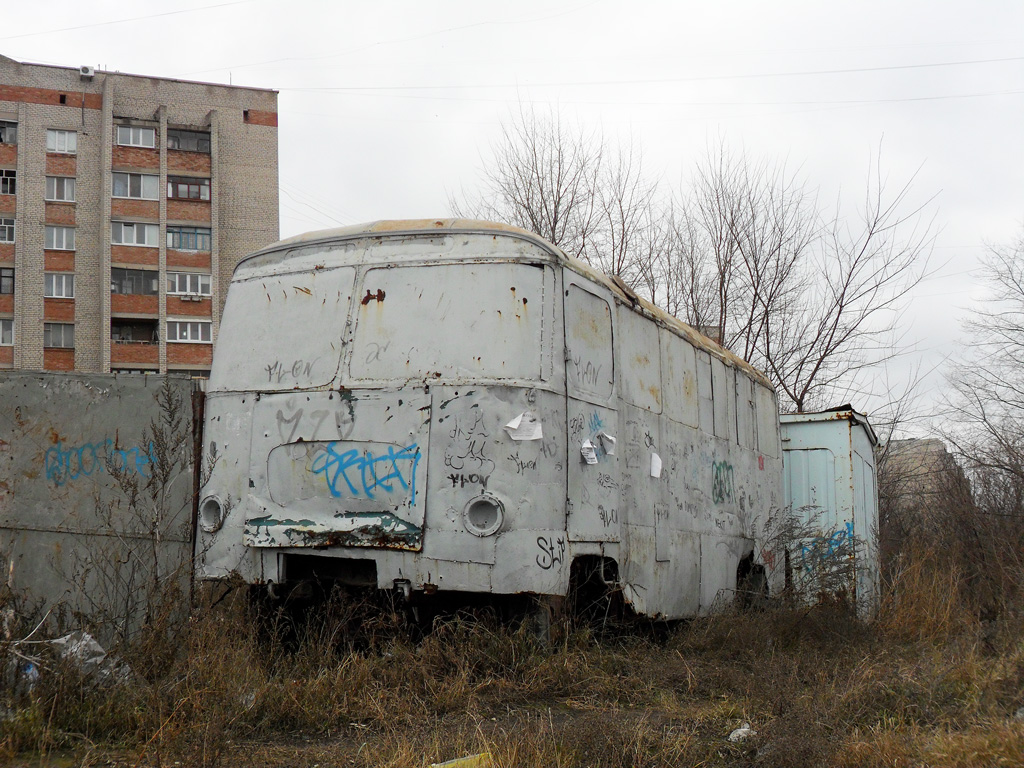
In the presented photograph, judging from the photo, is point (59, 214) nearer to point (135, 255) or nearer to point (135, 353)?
point (135, 255)

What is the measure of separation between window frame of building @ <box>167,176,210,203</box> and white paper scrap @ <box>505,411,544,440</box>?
42121 millimetres

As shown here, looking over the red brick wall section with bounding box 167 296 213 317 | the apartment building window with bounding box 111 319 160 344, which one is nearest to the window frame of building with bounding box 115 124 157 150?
the red brick wall section with bounding box 167 296 213 317

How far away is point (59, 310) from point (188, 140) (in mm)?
9352

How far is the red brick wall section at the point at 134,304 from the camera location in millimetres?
43688

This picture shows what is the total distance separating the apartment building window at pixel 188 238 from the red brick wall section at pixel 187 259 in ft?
0.72

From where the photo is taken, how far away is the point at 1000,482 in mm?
17203

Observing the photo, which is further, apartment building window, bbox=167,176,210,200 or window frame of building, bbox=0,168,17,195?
apartment building window, bbox=167,176,210,200

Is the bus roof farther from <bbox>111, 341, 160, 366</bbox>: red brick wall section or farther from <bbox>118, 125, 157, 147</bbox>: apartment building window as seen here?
<bbox>118, 125, 157, 147</bbox>: apartment building window

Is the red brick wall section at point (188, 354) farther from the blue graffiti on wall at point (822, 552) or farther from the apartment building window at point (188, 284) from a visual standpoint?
the blue graffiti on wall at point (822, 552)


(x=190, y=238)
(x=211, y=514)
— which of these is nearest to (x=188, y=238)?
(x=190, y=238)

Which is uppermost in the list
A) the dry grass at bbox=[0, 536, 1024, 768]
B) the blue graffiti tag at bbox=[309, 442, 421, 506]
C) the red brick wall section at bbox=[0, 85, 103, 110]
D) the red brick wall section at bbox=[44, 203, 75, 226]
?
the red brick wall section at bbox=[0, 85, 103, 110]

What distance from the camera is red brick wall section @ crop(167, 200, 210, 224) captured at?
147ft

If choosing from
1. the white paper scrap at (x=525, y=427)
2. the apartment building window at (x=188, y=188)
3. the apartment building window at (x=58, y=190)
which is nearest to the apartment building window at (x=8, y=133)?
the apartment building window at (x=58, y=190)

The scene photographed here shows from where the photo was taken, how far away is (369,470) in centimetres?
645
